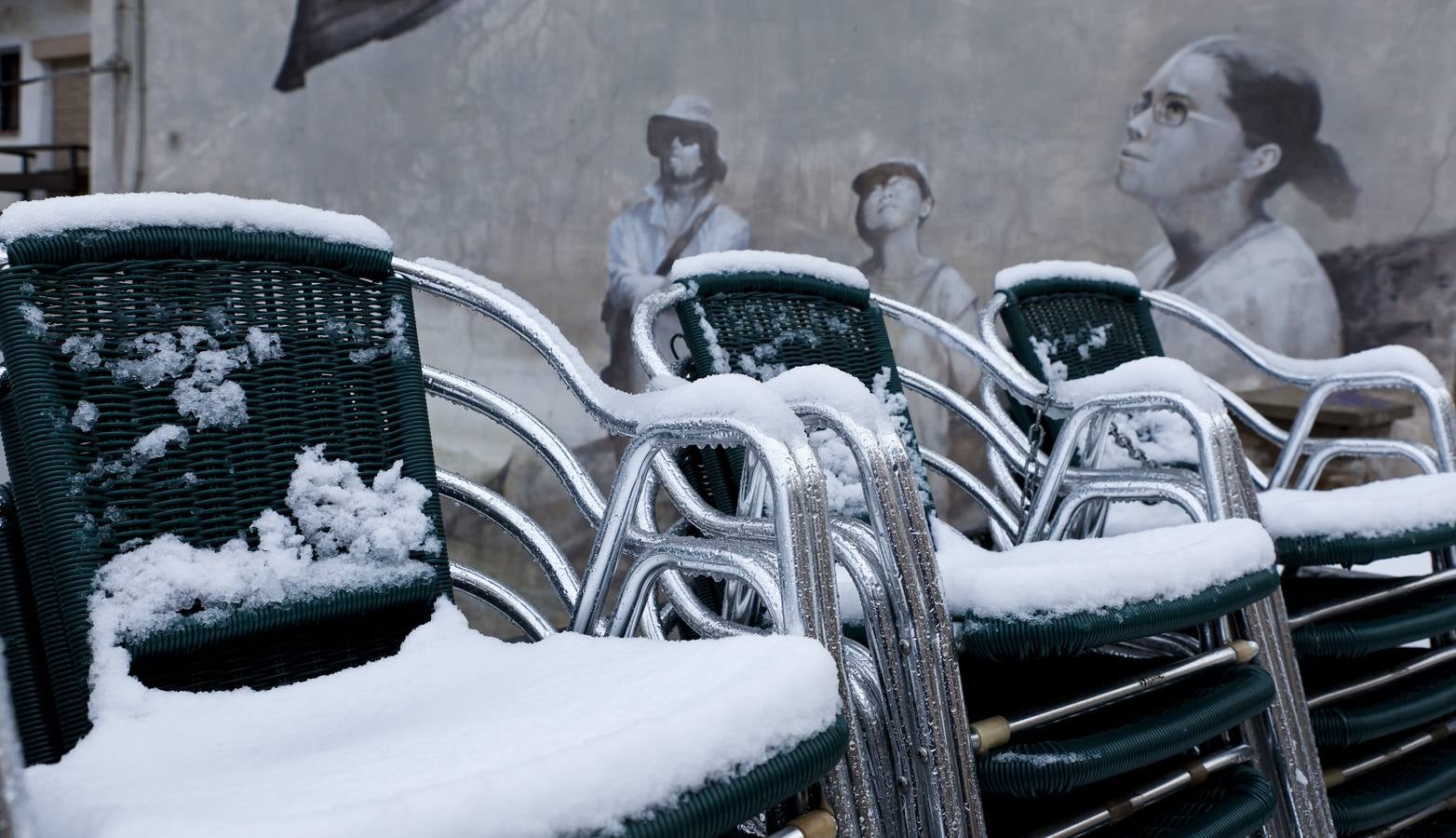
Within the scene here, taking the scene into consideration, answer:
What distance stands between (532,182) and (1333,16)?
2.93 metres

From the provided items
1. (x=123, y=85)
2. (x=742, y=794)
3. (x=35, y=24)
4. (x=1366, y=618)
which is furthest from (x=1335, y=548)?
(x=35, y=24)

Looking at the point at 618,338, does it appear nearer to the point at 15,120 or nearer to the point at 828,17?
the point at 828,17

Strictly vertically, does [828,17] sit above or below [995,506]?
above

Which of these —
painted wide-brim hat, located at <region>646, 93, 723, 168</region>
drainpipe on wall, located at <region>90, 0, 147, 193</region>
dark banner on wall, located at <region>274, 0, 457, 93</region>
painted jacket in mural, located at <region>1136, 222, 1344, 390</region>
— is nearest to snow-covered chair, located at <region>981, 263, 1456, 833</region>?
painted jacket in mural, located at <region>1136, 222, 1344, 390</region>

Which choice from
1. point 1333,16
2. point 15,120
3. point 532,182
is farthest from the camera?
point 15,120

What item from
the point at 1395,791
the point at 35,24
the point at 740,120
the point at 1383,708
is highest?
the point at 35,24

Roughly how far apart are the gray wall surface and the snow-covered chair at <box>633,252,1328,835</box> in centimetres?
294

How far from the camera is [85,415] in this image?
1011 millimetres

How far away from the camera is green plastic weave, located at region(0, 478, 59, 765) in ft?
3.24

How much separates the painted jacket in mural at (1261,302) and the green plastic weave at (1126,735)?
9.24ft

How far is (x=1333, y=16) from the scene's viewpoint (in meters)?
3.75

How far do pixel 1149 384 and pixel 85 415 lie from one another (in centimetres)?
112


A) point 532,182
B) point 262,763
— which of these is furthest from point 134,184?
point 262,763

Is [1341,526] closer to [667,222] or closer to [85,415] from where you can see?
[85,415]
